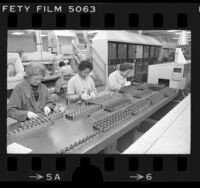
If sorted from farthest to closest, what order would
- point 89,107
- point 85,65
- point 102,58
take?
point 102,58, point 85,65, point 89,107

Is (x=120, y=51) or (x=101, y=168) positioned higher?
(x=120, y=51)

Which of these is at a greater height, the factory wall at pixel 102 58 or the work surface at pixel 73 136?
the factory wall at pixel 102 58

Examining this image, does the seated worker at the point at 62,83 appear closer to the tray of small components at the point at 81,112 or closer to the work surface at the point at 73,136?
the tray of small components at the point at 81,112

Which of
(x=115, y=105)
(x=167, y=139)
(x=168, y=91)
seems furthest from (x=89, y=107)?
(x=168, y=91)

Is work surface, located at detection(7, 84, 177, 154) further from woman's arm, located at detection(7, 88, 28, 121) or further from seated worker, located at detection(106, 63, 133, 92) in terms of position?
seated worker, located at detection(106, 63, 133, 92)

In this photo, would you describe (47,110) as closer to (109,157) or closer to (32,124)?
(32,124)

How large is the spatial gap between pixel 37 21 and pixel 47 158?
0.74 m

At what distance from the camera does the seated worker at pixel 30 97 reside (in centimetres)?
138

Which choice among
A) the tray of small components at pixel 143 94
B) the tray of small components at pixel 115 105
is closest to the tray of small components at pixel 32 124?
the tray of small components at pixel 115 105

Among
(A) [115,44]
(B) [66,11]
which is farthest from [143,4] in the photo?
(A) [115,44]

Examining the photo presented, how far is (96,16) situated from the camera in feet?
3.42

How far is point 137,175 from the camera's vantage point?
43.4 inches

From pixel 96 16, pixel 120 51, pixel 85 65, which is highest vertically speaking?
pixel 120 51

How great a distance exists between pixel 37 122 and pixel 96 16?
0.75 m
